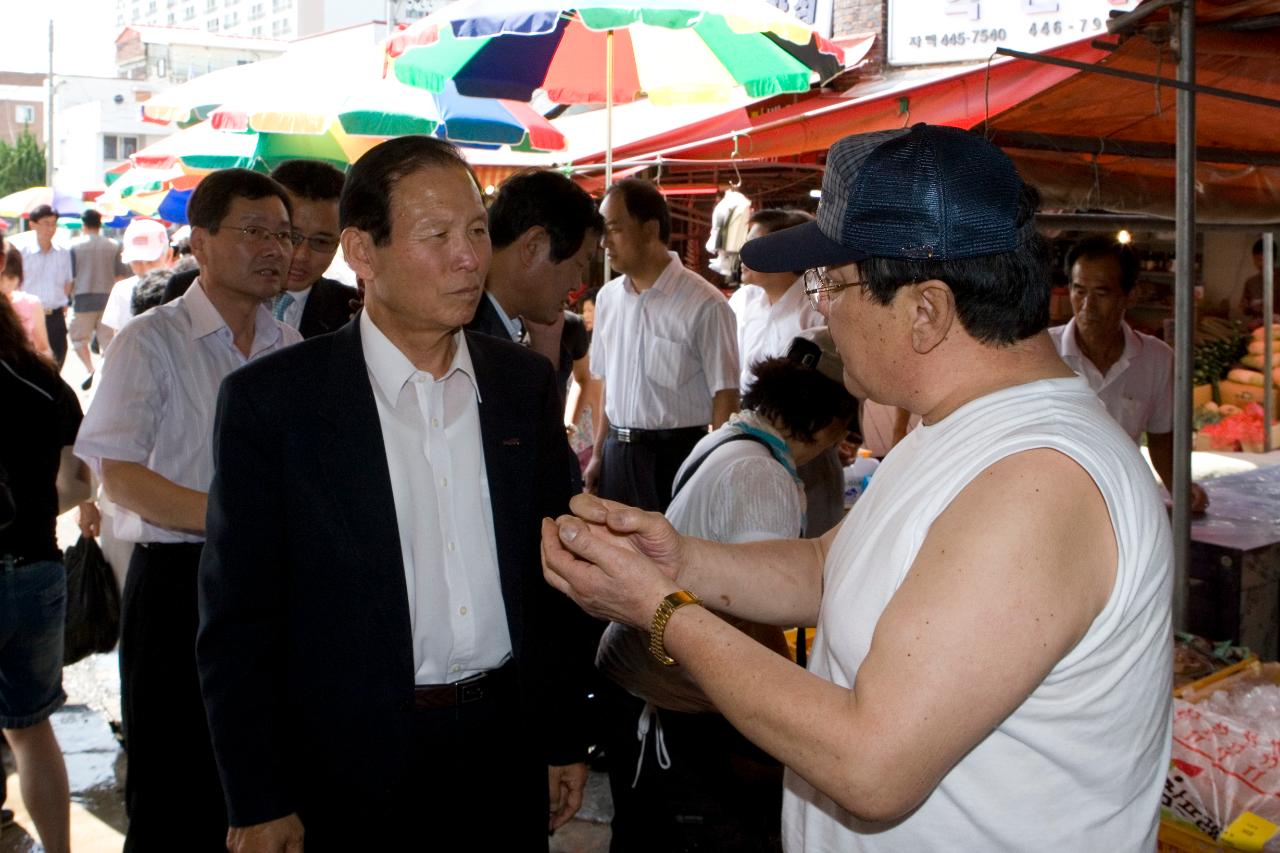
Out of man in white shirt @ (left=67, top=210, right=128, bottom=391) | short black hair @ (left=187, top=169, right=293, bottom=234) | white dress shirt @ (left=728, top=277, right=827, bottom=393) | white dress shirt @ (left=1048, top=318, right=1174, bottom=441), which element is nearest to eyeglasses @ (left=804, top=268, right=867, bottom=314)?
short black hair @ (left=187, top=169, right=293, bottom=234)

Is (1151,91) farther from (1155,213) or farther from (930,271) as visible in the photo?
(930,271)

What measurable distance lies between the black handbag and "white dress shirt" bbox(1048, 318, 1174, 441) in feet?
13.6

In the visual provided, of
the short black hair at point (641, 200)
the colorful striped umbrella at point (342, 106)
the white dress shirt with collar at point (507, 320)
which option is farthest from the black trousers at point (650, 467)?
the colorful striped umbrella at point (342, 106)

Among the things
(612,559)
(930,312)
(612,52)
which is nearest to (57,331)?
(612,52)

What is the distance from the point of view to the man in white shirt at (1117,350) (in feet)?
15.8

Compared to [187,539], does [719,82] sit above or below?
above

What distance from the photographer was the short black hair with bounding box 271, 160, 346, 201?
14.7ft

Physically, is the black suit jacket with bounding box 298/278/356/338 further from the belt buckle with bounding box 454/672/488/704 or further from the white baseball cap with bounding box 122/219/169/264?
the white baseball cap with bounding box 122/219/169/264

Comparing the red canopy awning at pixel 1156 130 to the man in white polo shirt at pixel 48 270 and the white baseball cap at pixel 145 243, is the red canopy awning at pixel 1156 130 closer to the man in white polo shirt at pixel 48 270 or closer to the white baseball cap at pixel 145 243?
the white baseball cap at pixel 145 243

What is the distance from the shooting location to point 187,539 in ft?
10.4

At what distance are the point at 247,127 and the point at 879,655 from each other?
825cm

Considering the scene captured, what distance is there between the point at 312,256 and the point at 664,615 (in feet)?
10.7

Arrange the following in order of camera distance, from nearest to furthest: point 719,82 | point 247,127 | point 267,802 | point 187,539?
point 267,802, point 187,539, point 719,82, point 247,127

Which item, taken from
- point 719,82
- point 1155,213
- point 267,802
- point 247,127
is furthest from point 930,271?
point 247,127
